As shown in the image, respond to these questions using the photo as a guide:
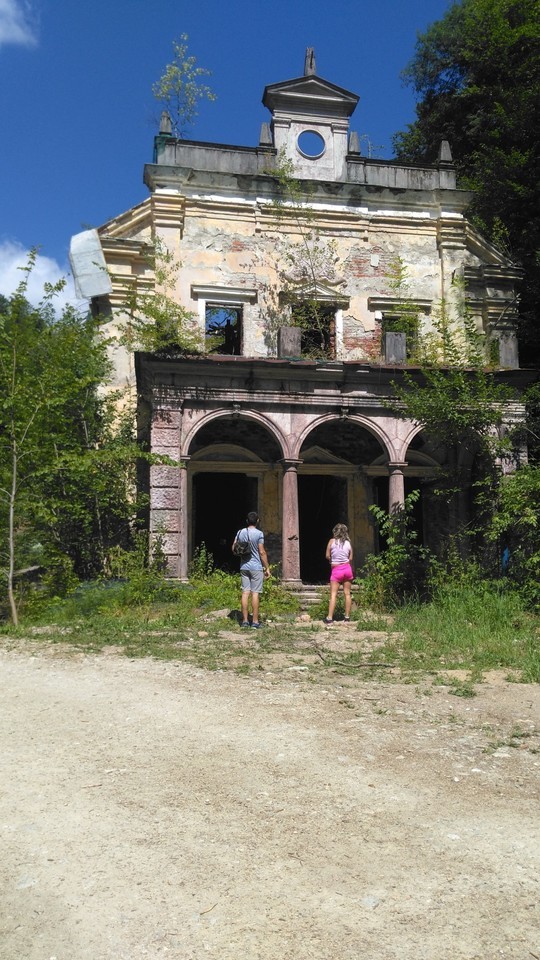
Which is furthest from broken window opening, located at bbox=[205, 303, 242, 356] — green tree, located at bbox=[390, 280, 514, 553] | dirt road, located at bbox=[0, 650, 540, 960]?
dirt road, located at bbox=[0, 650, 540, 960]

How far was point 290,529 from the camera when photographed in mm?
14039

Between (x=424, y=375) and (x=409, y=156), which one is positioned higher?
(x=409, y=156)

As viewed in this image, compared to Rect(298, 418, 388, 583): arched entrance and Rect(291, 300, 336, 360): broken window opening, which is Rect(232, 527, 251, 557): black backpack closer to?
Rect(298, 418, 388, 583): arched entrance

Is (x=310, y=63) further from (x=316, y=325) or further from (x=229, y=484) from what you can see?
(x=229, y=484)

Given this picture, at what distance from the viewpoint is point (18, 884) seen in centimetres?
376

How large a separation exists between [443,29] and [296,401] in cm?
2033

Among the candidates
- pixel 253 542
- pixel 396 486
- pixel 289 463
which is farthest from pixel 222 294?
pixel 253 542

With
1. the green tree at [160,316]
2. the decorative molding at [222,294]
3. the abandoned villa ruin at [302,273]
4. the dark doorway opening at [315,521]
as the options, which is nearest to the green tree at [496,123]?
the abandoned villa ruin at [302,273]

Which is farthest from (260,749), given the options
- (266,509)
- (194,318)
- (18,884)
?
(194,318)

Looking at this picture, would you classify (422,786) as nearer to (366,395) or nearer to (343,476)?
(366,395)

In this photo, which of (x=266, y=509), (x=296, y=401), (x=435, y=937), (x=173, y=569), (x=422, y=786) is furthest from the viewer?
(x=266, y=509)

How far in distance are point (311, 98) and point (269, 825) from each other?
61.7 feet

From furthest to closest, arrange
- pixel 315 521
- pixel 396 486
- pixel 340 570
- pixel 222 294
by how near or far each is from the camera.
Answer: pixel 315 521 < pixel 222 294 < pixel 396 486 < pixel 340 570

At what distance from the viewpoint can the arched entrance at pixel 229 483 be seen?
56.1 ft
